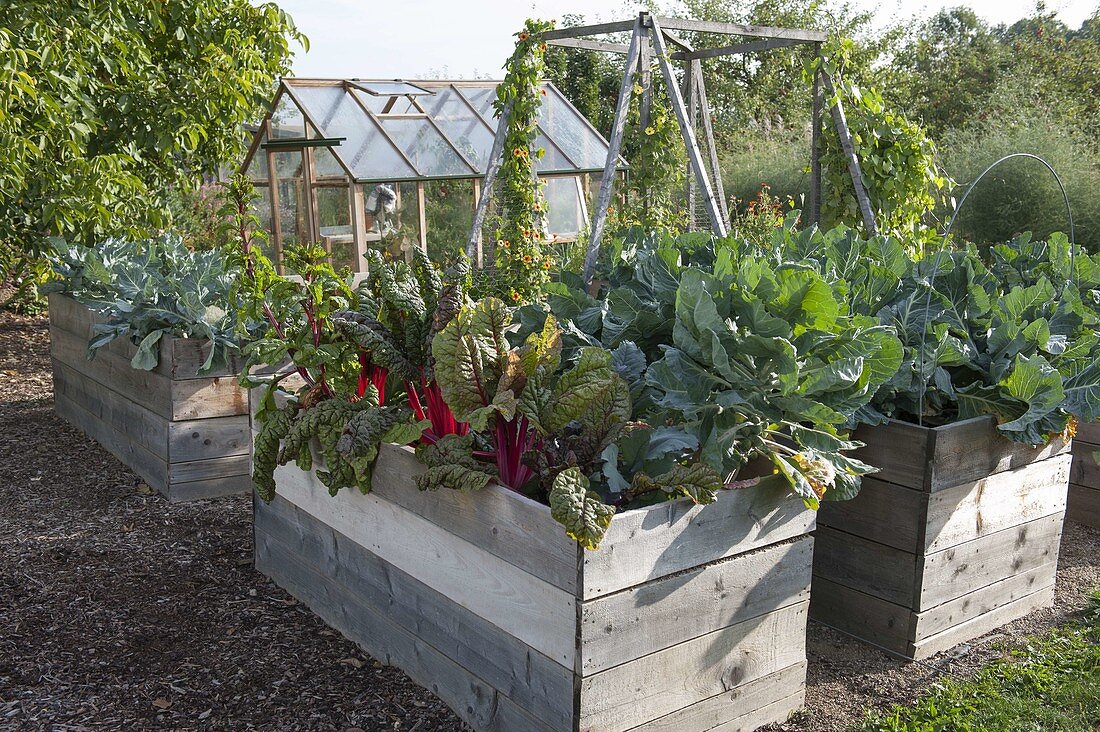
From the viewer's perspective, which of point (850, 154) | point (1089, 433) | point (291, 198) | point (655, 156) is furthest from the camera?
point (291, 198)

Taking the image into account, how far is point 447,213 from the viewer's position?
423 inches

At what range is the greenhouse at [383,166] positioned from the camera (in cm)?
966

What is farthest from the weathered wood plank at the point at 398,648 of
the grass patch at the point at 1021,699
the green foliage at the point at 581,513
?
the grass patch at the point at 1021,699

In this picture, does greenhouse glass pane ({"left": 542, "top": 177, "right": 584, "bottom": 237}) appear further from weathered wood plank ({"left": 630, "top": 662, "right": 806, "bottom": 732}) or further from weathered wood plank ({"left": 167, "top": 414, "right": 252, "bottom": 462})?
weathered wood plank ({"left": 630, "top": 662, "right": 806, "bottom": 732})

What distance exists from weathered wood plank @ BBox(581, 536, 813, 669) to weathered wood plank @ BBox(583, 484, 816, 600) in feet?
0.09

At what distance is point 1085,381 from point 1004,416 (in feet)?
0.90

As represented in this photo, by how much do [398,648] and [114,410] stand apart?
8.84ft

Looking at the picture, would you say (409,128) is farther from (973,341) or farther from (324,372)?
(973,341)

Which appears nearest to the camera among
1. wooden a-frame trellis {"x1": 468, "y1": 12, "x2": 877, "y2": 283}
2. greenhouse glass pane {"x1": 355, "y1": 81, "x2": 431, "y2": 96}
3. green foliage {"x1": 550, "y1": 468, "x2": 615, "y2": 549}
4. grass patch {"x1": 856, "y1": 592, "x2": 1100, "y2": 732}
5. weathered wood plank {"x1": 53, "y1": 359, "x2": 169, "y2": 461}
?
green foliage {"x1": 550, "y1": 468, "x2": 615, "y2": 549}

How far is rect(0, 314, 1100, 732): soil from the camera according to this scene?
2432mm

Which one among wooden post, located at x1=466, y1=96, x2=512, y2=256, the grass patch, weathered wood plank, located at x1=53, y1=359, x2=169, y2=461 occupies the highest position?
wooden post, located at x1=466, y1=96, x2=512, y2=256

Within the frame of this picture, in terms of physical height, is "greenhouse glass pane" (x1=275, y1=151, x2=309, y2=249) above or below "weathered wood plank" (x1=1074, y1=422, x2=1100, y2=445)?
above

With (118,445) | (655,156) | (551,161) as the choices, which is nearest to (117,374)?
(118,445)

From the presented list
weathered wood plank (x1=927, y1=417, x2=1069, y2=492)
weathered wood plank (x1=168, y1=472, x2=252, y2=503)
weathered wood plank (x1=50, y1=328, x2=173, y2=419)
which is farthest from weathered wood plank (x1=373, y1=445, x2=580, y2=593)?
weathered wood plank (x1=50, y1=328, x2=173, y2=419)
